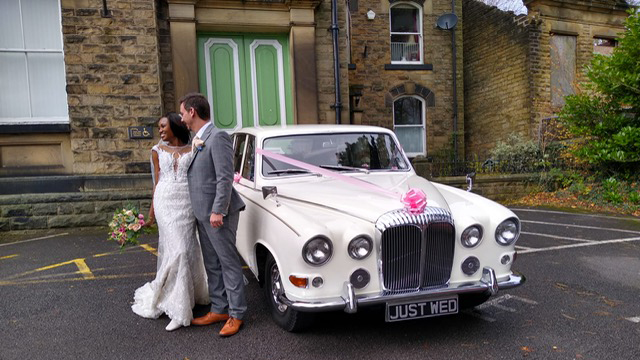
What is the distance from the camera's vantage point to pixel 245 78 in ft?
30.8

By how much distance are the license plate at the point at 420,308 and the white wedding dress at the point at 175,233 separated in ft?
5.66

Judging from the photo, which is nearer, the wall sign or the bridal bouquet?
the bridal bouquet

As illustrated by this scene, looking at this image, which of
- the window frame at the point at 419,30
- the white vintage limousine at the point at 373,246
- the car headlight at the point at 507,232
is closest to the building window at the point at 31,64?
the white vintage limousine at the point at 373,246

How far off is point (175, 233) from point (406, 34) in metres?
12.0

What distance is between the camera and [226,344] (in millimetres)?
3314

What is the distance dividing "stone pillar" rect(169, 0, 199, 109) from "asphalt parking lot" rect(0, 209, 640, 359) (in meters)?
4.34

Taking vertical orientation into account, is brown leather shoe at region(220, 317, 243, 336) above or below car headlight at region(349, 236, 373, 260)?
below

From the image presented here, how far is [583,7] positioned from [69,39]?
14.6m

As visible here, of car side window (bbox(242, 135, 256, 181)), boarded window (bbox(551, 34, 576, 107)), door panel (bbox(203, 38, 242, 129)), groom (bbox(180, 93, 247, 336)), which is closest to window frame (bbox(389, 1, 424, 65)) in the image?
boarded window (bbox(551, 34, 576, 107))

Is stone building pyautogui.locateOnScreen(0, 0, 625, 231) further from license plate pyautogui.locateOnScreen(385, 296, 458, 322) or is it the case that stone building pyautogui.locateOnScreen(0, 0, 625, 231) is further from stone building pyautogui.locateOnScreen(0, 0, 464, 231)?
license plate pyautogui.locateOnScreen(385, 296, 458, 322)

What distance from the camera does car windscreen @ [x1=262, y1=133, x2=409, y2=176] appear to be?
4.20m

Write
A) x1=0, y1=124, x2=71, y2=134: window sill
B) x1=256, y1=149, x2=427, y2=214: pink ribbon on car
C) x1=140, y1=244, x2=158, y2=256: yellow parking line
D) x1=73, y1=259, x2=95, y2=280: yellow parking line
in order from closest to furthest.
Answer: x1=256, y1=149, x2=427, y2=214: pink ribbon on car
x1=73, y1=259, x2=95, y2=280: yellow parking line
x1=140, y1=244, x2=158, y2=256: yellow parking line
x1=0, y1=124, x2=71, y2=134: window sill

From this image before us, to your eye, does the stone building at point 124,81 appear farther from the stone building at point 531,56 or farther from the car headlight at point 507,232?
the stone building at point 531,56

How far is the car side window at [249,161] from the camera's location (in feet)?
14.2
